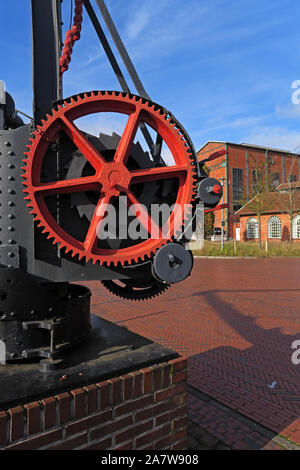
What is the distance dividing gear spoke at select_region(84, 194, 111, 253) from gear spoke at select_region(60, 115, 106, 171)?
0.19 m

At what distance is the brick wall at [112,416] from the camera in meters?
1.59

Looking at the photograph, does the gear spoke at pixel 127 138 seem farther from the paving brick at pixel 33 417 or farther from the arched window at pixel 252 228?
the arched window at pixel 252 228

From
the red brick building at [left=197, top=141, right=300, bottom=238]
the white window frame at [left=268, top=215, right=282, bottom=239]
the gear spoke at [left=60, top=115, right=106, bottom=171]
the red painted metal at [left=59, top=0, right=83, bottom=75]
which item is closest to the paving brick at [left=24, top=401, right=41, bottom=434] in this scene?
the gear spoke at [left=60, top=115, right=106, bottom=171]

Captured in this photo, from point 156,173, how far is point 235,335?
5225mm

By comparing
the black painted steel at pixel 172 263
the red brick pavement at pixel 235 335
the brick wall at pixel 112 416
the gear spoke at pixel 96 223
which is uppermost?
the gear spoke at pixel 96 223

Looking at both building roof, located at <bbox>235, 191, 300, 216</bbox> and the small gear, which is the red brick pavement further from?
building roof, located at <bbox>235, 191, 300, 216</bbox>

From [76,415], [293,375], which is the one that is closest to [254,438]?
[293,375]

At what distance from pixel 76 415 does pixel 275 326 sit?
20.4 ft

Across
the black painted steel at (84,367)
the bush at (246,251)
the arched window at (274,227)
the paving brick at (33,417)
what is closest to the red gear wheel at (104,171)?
the black painted steel at (84,367)

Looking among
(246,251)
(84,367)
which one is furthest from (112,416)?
(246,251)

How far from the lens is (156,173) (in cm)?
201

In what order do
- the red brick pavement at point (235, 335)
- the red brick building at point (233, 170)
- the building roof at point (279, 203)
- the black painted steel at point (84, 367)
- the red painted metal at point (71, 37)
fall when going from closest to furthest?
the black painted steel at point (84, 367), the red painted metal at point (71, 37), the red brick pavement at point (235, 335), the building roof at point (279, 203), the red brick building at point (233, 170)

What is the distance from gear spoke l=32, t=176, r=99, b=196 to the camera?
187cm

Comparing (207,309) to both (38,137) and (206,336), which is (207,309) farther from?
(38,137)
